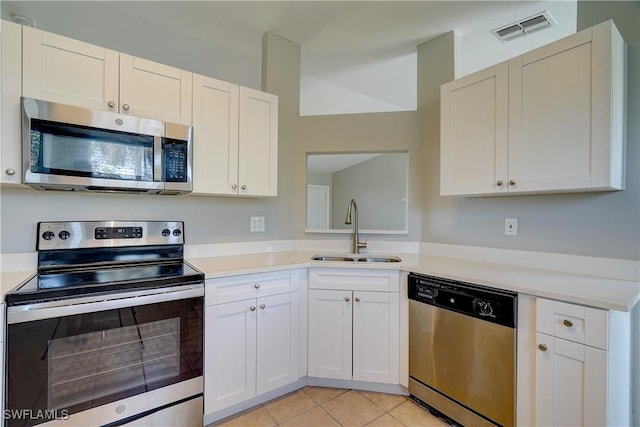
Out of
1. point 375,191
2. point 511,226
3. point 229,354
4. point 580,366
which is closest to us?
point 580,366

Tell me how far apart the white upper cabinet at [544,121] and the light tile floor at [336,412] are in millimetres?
1418

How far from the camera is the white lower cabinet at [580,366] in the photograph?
1168 millimetres

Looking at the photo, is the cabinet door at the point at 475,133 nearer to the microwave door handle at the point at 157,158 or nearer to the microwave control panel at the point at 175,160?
the microwave control panel at the point at 175,160

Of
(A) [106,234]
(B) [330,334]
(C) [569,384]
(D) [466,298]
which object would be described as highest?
(A) [106,234]

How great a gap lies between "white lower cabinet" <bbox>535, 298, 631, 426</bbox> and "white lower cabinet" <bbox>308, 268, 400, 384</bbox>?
0.80 metres

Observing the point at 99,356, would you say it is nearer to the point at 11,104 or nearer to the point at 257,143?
the point at 11,104

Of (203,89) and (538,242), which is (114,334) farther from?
(538,242)

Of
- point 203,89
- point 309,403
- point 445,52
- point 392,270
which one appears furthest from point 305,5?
point 309,403

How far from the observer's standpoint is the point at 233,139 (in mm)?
2055

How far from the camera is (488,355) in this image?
5.03 feet

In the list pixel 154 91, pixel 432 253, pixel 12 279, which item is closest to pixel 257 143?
pixel 154 91

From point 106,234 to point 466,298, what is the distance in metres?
2.11

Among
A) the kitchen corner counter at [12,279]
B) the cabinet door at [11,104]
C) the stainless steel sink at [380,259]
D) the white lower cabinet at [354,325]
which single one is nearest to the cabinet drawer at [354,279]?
the white lower cabinet at [354,325]

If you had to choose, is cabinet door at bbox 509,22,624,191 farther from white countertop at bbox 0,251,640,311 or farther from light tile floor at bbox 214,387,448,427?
light tile floor at bbox 214,387,448,427
